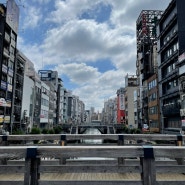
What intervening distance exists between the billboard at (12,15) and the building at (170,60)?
37083mm

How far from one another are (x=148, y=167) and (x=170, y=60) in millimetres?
48575

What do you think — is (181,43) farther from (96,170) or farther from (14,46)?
(96,170)

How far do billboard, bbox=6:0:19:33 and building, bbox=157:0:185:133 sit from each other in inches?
1460

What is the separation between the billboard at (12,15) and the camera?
55.9m

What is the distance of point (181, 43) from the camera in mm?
45344

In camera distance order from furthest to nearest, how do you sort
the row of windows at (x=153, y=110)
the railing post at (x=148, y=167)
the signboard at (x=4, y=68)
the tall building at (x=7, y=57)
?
1. the row of windows at (x=153, y=110)
2. the signboard at (x=4, y=68)
3. the tall building at (x=7, y=57)
4. the railing post at (x=148, y=167)

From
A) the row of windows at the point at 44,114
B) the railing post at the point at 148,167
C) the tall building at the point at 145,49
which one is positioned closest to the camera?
the railing post at the point at 148,167

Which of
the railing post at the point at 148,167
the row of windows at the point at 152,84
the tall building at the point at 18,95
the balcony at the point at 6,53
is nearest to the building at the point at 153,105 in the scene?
the row of windows at the point at 152,84

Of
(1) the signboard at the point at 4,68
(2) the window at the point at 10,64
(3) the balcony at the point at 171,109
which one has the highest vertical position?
(2) the window at the point at 10,64

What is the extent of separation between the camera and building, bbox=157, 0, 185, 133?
46.2 m

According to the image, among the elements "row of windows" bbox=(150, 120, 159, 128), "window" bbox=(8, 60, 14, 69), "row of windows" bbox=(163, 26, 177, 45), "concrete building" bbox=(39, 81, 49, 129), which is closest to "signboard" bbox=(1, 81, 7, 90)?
"window" bbox=(8, 60, 14, 69)

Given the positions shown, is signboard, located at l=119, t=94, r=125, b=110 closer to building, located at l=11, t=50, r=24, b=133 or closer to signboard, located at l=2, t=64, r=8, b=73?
building, located at l=11, t=50, r=24, b=133

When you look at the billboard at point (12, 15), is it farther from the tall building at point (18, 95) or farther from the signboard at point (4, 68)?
the signboard at point (4, 68)

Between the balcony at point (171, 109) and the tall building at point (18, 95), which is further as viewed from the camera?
the tall building at point (18, 95)
